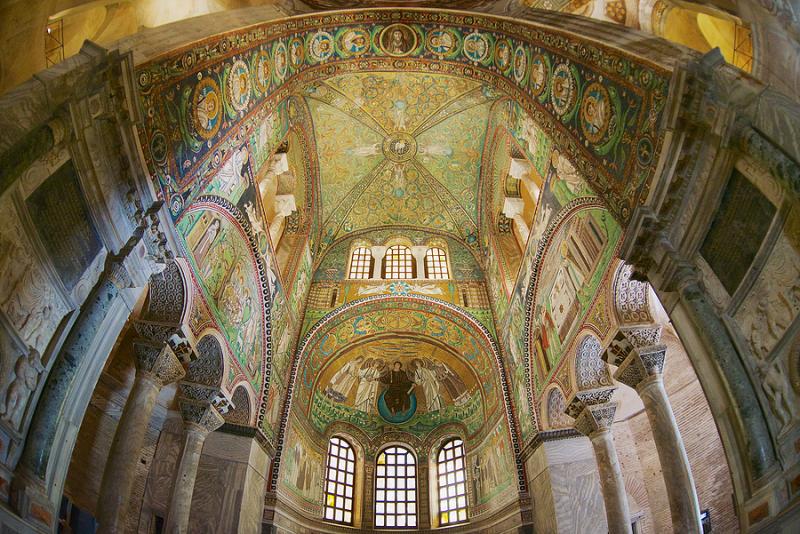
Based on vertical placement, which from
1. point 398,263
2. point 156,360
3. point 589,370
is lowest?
point 156,360

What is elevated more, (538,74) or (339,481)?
(538,74)

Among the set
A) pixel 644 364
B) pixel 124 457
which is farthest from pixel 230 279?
pixel 644 364

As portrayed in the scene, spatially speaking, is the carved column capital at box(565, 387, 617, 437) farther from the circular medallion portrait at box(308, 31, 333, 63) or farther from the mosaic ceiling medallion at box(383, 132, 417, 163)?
the circular medallion portrait at box(308, 31, 333, 63)

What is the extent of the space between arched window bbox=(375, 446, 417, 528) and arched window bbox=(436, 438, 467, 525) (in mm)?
775

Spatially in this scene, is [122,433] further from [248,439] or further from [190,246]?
[248,439]

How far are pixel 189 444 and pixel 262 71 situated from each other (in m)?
6.64

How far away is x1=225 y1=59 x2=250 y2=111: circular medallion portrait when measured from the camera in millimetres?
8703

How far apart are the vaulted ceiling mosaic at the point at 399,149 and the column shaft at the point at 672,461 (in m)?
7.57

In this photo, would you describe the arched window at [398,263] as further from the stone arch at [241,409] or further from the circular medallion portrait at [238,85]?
the circular medallion portrait at [238,85]

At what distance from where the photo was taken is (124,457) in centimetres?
738

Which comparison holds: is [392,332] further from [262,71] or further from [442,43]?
[262,71]

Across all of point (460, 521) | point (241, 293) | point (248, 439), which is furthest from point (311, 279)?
point (460, 521)

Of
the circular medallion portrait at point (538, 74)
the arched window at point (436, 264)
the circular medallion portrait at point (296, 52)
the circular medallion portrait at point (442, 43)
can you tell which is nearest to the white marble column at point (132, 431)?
the circular medallion portrait at point (296, 52)

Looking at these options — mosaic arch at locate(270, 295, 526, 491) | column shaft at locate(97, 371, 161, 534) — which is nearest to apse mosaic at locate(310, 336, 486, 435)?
mosaic arch at locate(270, 295, 526, 491)
